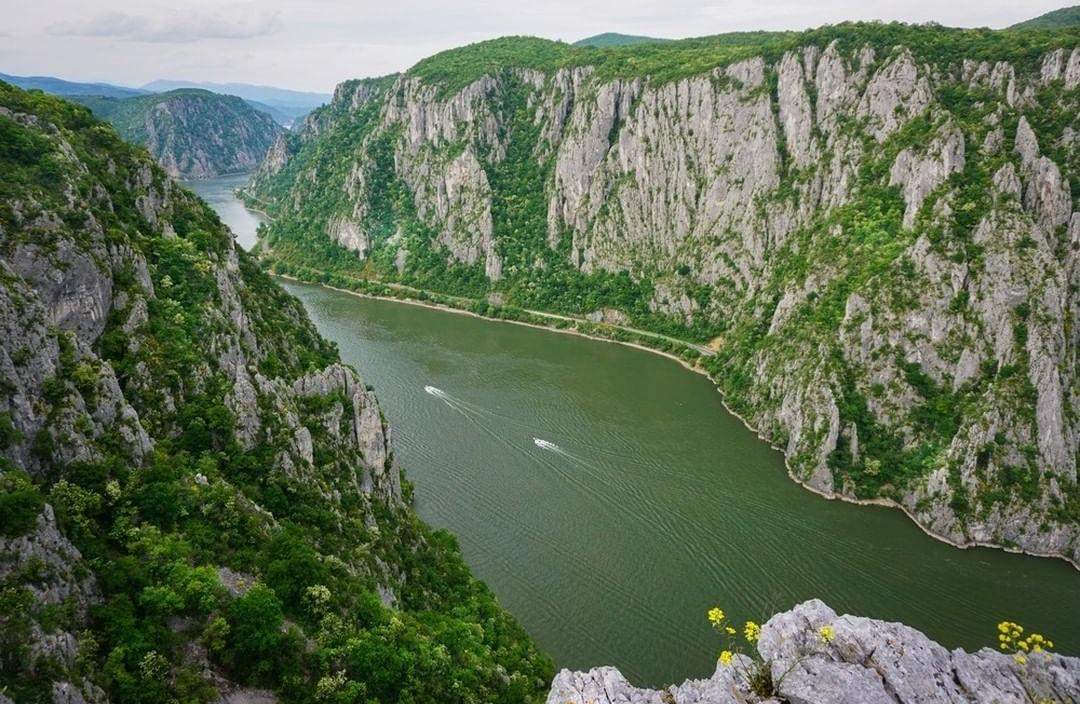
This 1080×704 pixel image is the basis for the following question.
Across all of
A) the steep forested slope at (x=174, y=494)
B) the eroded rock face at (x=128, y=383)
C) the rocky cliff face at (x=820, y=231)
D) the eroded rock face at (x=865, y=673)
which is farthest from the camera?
the rocky cliff face at (x=820, y=231)

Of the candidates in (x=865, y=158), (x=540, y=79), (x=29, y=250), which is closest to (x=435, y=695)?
(x=29, y=250)

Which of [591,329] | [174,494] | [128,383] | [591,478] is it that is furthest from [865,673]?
[591,329]

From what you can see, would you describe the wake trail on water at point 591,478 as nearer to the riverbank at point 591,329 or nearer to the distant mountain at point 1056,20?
the riverbank at point 591,329

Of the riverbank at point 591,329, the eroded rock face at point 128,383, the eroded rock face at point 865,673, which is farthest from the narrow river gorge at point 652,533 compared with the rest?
the eroded rock face at point 865,673

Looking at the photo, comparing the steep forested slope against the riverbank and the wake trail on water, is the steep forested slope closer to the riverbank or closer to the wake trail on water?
the wake trail on water

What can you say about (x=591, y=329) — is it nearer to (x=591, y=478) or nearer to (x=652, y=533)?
(x=591, y=478)

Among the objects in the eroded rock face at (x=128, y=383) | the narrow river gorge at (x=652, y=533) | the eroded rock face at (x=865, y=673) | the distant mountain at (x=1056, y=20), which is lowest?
the narrow river gorge at (x=652, y=533)
